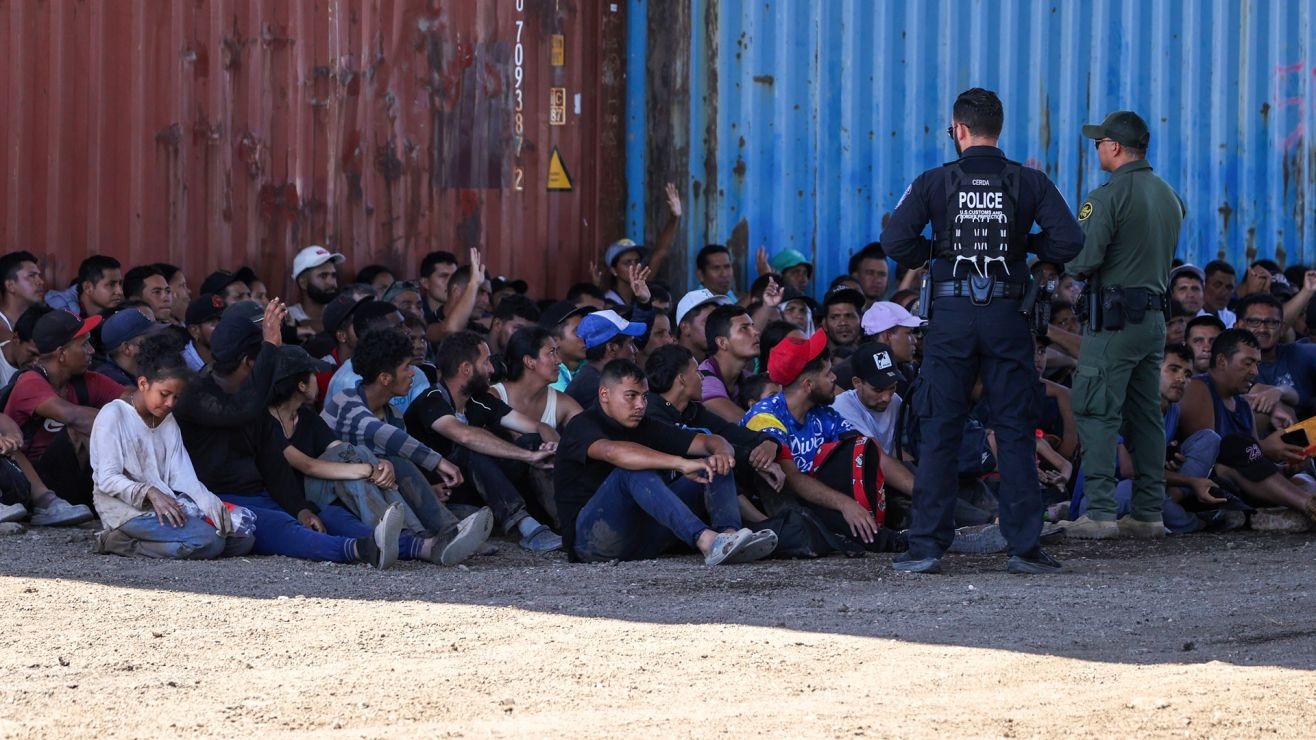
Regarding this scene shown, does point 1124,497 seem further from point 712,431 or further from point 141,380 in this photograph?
point 141,380

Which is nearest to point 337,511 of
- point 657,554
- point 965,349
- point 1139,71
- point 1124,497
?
point 657,554

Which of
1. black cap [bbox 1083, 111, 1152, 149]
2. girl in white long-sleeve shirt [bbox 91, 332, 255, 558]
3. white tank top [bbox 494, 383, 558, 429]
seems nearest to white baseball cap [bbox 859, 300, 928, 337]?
black cap [bbox 1083, 111, 1152, 149]

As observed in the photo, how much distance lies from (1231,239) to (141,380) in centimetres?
855

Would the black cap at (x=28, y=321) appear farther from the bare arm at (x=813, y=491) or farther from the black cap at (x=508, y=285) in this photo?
the bare arm at (x=813, y=491)

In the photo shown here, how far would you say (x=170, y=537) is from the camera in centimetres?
748

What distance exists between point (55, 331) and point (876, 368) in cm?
381

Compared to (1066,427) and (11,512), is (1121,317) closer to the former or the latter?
(1066,427)

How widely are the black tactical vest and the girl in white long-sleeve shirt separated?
3.09 m

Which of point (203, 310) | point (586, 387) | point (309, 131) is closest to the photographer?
point (586, 387)

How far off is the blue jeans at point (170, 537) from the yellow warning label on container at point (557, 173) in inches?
194

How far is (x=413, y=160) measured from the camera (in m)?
11.4

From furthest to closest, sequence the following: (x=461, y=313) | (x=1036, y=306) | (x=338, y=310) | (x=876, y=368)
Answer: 1. (x=461, y=313)
2. (x=338, y=310)
3. (x=876, y=368)
4. (x=1036, y=306)

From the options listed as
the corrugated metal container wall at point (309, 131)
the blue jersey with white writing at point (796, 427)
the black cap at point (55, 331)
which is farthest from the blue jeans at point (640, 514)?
the corrugated metal container wall at point (309, 131)

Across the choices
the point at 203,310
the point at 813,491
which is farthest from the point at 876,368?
the point at 203,310
